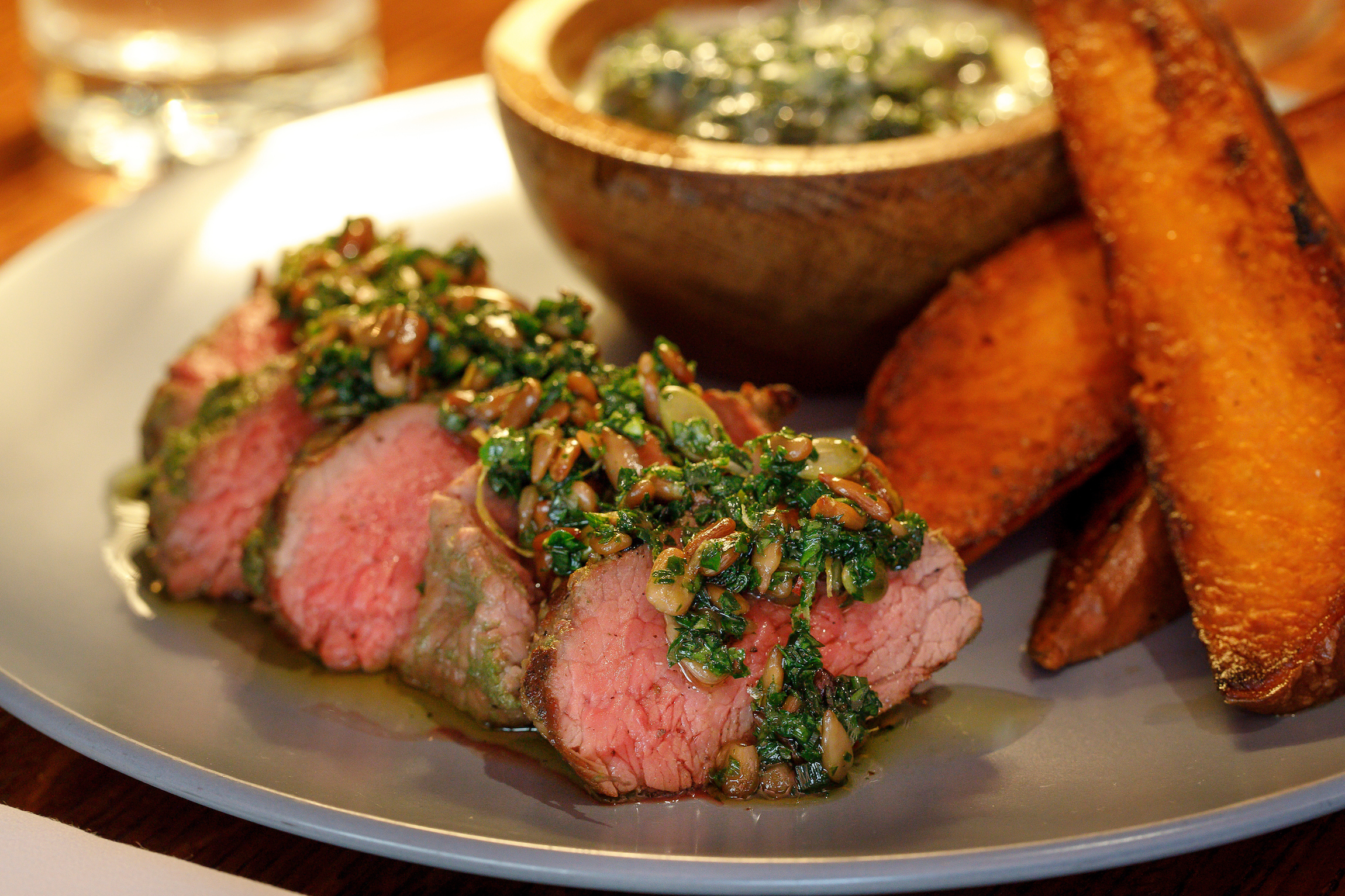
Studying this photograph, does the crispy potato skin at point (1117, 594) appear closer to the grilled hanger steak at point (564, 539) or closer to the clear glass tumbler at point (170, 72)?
the grilled hanger steak at point (564, 539)

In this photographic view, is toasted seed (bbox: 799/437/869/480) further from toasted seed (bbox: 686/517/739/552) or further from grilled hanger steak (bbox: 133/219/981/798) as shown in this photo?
toasted seed (bbox: 686/517/739/552)

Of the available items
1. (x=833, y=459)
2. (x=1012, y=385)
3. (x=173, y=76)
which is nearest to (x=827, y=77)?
(x=1012, y=385)

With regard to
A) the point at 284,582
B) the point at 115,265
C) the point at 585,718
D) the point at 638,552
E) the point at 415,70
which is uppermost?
the point at 638,552

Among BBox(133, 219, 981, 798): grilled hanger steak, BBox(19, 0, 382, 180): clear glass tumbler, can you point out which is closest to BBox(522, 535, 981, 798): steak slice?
BBox(133, 219, 981, 798): grilled hanger steak

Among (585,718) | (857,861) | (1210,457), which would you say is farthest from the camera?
(1210,457)

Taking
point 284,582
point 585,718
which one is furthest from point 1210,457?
point 284,582

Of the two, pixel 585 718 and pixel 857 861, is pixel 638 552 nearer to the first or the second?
pixel 585 718

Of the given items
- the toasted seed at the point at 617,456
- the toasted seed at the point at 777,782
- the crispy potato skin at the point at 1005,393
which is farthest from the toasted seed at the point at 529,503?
the crispy potato skin at the point at 1005,393
